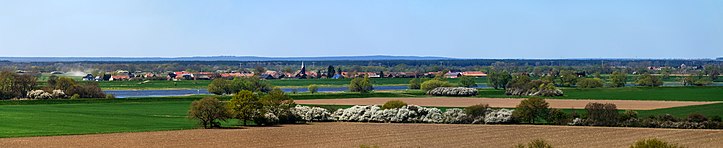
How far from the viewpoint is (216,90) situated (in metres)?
116

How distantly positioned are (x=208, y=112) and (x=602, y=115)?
2191 centimetres

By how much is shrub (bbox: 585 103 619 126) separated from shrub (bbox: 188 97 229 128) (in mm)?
20576

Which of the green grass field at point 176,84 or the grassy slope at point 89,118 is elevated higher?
the grassy slope at point 89,118

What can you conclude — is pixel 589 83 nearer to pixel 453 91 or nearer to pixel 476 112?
pixel 453 91

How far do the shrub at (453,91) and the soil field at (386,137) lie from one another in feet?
157

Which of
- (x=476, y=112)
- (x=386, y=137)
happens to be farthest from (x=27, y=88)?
(x=386, y=137)

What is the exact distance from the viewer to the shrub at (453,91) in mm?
110125

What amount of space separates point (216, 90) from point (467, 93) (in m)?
26.2

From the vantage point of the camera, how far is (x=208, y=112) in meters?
60.9

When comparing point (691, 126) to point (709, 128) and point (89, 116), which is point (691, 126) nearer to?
point (709, 128)

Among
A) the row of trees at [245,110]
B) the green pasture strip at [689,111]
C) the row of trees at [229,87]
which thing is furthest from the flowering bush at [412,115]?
the row of trees at [229,87]

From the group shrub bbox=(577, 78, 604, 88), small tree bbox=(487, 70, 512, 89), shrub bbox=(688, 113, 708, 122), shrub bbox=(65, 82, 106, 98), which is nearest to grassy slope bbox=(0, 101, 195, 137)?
shrub bbox=(65, 82, 106, 98)

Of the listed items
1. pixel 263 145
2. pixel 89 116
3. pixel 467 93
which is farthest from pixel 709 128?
pixel 467 93

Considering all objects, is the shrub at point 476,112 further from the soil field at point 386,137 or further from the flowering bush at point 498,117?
the soil field at point 386,137
